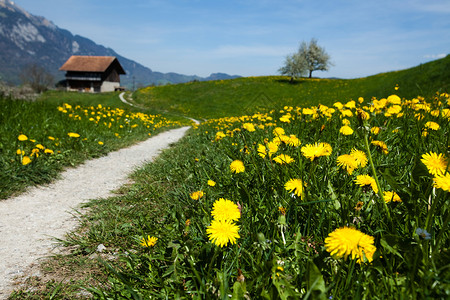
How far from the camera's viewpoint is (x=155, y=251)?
178cm

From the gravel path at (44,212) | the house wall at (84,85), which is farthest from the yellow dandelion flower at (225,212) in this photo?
the house wall at (84,85)

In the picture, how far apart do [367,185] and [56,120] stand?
8227mm

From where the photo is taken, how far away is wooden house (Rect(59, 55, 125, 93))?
5991 cm

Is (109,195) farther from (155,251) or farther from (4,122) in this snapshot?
(4,122)

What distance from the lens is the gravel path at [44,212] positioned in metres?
2.29

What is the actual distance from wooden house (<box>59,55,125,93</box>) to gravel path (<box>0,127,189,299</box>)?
205 feet

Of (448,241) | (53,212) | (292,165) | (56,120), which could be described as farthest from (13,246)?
(56,120)

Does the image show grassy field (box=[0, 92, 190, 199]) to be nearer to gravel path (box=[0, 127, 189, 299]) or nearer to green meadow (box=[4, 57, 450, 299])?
green meadow (box=[4, 57, 450, 299])

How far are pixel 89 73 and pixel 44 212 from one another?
221 ft

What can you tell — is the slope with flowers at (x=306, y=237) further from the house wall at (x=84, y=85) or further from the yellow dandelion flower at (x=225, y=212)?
the house wall at (x=84, y=85)

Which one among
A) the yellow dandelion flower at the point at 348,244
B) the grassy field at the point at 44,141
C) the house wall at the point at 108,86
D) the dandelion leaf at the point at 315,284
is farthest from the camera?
the house wall at the point at 108,86

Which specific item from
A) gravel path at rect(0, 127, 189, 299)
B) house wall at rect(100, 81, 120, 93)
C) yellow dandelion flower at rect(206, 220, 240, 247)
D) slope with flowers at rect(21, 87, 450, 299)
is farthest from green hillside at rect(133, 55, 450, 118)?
yellow dandelion flower at rect(206, 220, 240, 247)

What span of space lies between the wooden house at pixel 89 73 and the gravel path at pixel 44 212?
205 feet

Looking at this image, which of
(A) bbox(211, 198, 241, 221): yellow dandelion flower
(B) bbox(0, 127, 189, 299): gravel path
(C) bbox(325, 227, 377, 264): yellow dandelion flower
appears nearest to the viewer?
(C) bbox(325, 227, 377, 264): yellow dandelion flower
